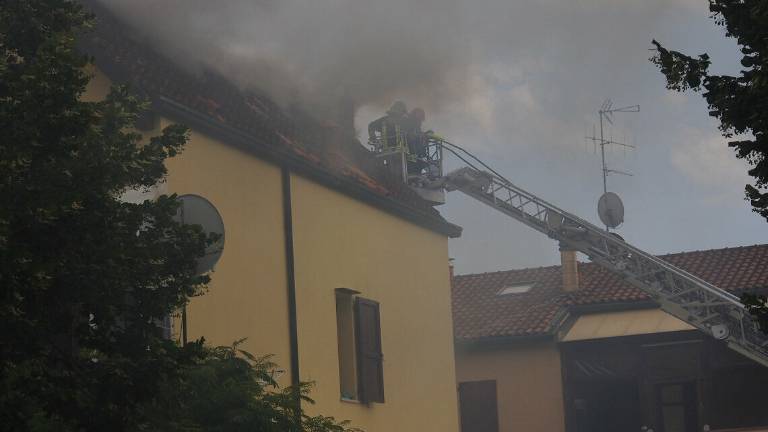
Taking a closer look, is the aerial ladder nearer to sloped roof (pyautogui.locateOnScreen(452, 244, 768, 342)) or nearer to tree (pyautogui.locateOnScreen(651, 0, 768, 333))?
sloped roof (pyautogui.locateOnScreen(452, 244, 768, 342))

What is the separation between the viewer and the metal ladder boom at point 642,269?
2522 cm

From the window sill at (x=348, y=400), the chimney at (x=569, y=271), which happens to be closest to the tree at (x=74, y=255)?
the window sill at (x=348, y=400)

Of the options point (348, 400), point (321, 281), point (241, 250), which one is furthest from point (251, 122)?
point (348, 400)

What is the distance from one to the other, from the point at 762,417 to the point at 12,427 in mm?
24424

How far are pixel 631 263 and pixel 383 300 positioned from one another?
31.2 ft

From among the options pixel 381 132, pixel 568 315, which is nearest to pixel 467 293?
pixel 568 315

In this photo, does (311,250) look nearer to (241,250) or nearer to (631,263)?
(241,250)

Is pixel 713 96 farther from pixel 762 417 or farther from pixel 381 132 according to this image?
pixel 762 417

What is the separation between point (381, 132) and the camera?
23.2m

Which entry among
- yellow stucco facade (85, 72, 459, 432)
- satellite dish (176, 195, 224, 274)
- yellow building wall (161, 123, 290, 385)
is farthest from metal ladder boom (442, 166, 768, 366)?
satellite dish (176, 195, 224, 274)

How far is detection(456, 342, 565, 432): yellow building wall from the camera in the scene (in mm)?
32031

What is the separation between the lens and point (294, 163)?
1612 cm

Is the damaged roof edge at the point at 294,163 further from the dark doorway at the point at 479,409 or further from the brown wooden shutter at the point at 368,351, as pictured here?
the dark doorway at the point at 479,409

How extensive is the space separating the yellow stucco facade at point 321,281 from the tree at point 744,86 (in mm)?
6465
